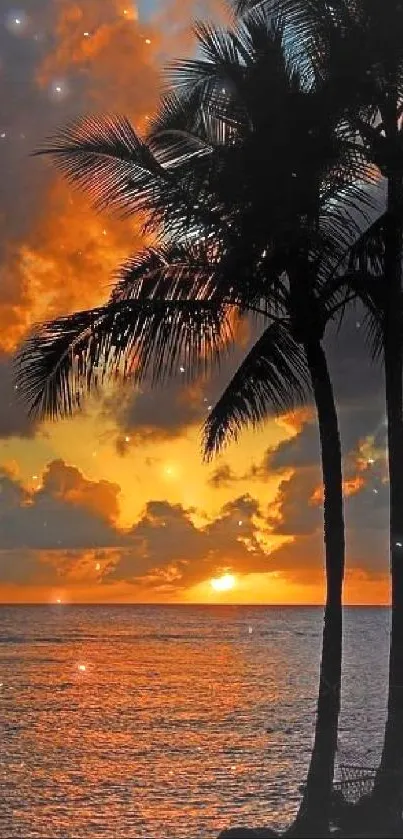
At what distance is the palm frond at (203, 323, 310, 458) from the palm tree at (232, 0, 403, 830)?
1.76 meters

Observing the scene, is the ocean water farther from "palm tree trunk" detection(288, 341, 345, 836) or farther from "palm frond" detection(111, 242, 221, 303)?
"palm frond" detection(111, 242, 221, 303)

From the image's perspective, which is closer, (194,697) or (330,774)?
(330,774)

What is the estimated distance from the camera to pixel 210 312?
12.5 metres

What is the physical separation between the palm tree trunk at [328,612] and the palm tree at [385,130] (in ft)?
2.05

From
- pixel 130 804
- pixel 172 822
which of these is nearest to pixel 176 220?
pixel 172 822

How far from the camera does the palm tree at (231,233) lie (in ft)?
38.0

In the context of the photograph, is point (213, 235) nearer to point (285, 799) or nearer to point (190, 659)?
point (285, 799)

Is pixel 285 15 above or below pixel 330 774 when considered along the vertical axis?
above

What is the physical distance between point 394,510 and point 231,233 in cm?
379

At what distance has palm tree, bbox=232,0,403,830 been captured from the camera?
11.5 meters

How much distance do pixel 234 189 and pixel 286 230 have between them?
750 millimetres

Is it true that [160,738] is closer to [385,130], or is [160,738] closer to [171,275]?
[171,275]

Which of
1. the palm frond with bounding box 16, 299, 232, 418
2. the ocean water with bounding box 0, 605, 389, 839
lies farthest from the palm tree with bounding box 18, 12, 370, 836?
the ocean water with bounding box 0, 605, 389, 839

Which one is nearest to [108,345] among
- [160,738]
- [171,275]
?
[171,275]
